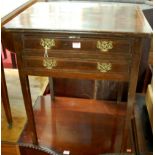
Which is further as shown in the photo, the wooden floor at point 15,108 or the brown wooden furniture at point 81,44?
the wooden floor at point 15,108

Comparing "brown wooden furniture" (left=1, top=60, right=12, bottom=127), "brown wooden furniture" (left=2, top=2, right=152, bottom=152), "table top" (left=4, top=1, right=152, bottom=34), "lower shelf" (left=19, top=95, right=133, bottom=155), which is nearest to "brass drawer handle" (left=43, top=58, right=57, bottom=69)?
"brown wooden furniture" (left=2, top=2, right=152, bottom=152)

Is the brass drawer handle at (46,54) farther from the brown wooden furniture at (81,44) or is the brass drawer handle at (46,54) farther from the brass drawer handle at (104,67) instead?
the brass drawer handle at (104,67)

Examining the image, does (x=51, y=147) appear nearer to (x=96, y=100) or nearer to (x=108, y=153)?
(x=108, y=153)

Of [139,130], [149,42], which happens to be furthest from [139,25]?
[149,42]

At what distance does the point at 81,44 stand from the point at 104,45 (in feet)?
0.28

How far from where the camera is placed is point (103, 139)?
1.25 metres

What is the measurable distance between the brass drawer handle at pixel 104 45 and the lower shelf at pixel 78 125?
0.59 metres

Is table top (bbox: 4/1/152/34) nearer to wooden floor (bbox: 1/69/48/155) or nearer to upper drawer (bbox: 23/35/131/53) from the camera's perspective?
upper drawer (bbox: 23/35/131/53)

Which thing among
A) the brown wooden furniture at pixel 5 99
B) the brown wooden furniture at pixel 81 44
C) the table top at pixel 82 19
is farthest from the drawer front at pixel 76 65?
the brown wooden furniture at pixel 5 99

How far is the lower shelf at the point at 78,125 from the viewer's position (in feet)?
3.98

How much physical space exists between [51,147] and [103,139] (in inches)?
11.3

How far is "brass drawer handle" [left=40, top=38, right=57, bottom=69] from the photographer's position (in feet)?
2.88

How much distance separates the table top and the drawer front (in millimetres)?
129

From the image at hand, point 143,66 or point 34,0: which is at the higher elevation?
point 34,0
